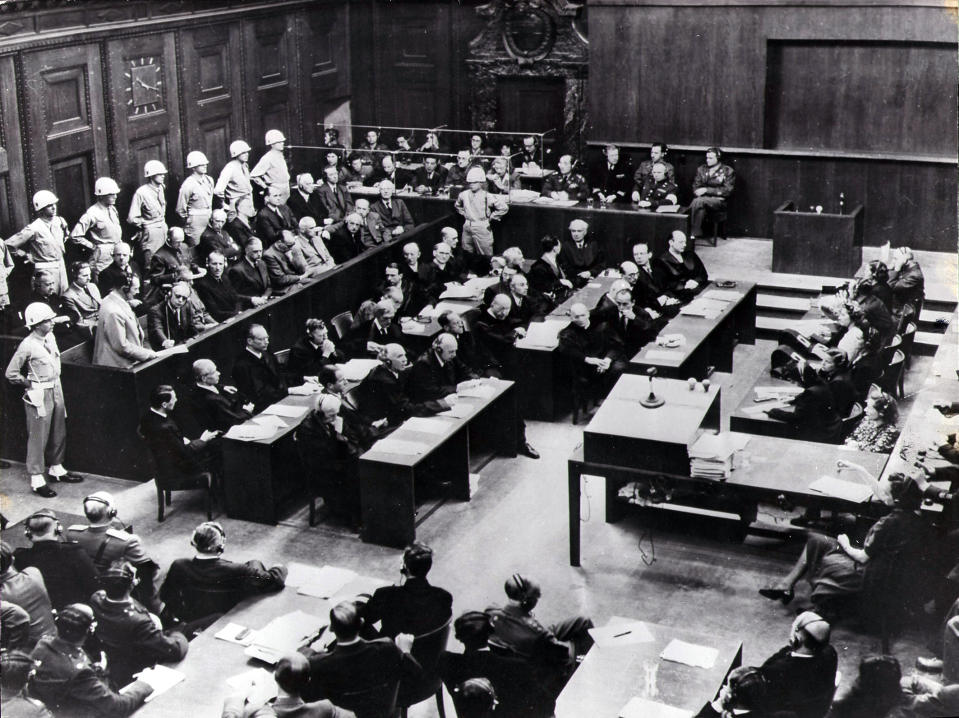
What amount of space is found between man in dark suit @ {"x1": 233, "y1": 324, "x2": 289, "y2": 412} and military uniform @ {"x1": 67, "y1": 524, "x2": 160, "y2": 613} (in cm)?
295

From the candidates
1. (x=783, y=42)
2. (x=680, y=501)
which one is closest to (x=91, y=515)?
(x=680, y=501)

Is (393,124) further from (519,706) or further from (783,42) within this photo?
(519,706)

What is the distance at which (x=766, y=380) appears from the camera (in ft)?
36.5

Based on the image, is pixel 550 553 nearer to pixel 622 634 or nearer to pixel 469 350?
pixel 622 634

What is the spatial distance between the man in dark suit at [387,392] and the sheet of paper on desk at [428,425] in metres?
0.55

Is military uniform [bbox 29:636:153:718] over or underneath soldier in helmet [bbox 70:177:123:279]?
underneath

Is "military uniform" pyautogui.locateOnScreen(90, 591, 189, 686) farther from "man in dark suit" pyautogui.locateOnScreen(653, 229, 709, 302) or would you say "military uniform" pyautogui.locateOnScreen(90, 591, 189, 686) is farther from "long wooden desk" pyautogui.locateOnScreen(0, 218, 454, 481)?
"man in dark suit" pyautogui.locateOnScreen(653, 229, 709, 302)

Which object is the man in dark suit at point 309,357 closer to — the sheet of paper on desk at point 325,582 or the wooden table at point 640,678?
the sheet of paper on desk at point 325,582

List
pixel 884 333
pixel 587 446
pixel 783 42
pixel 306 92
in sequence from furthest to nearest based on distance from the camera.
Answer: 1. pixel 306 92
2. pixel 783 42
3. pixel 884 333
4. pixel 587 446

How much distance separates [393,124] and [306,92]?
1.83m

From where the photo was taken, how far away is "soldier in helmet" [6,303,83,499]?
382 inches

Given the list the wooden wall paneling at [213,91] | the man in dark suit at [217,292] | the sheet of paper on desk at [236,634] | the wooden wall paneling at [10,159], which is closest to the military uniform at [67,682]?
the sheet of paper on desk at [236,634]

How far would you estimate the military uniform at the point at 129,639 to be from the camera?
6906 millimetres

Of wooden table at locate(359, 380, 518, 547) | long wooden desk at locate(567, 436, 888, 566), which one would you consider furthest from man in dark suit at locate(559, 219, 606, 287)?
long wooden desk at locate(567, 436, 888, 566)
